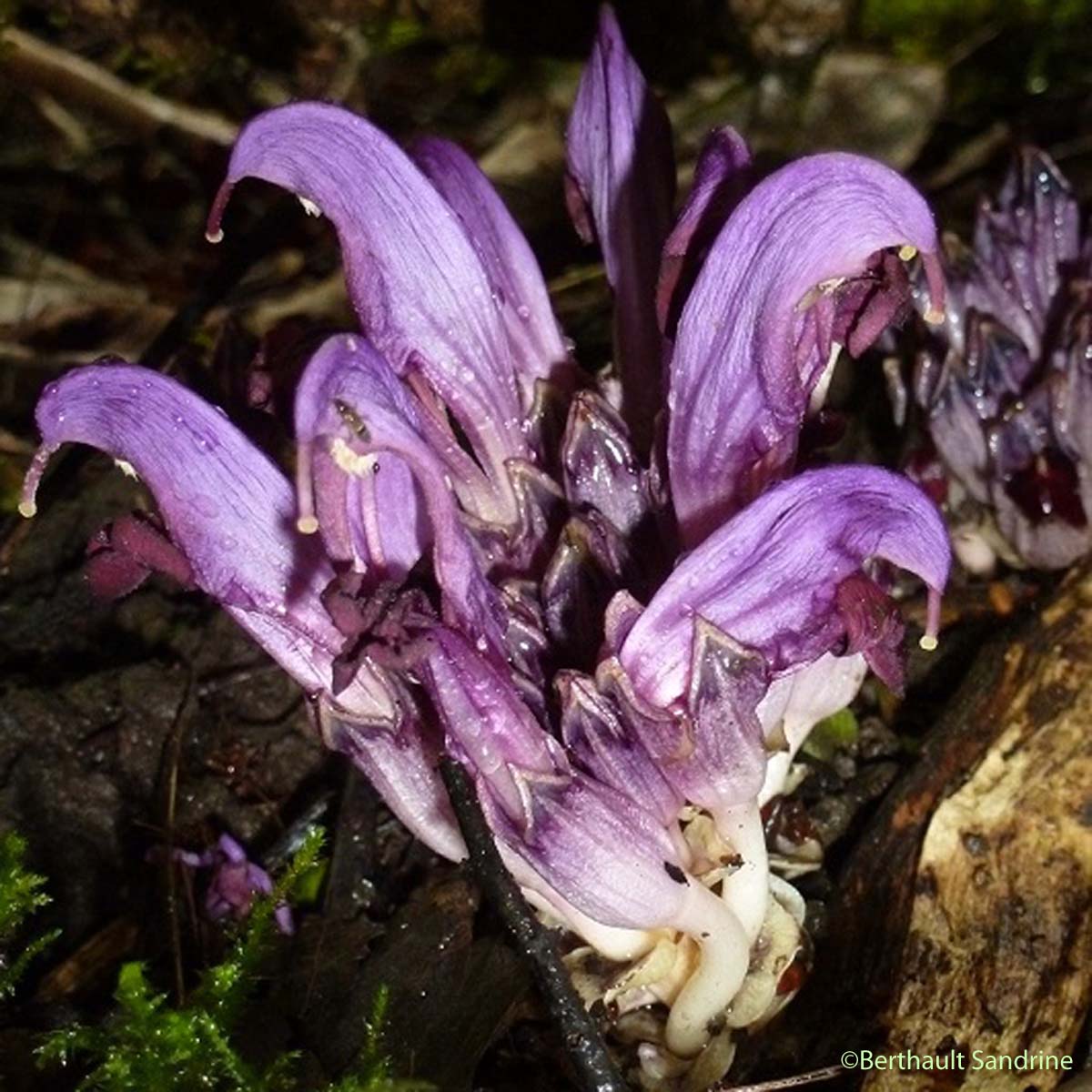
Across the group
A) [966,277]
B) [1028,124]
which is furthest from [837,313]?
[1028,124]

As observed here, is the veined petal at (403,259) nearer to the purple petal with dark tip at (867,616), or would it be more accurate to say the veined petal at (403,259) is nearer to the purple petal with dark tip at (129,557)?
the purple petal with dark tip at (129,557)

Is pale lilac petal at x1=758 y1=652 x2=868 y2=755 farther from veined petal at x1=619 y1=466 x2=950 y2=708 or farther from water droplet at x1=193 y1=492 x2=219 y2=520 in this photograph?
water droplet at x1=193 y1=492 x2=219 y2=520

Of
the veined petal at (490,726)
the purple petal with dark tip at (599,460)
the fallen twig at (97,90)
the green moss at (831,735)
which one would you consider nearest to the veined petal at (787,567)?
the veined petal at (490,726)

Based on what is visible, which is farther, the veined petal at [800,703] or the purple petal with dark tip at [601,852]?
the veined petal at [800,703]

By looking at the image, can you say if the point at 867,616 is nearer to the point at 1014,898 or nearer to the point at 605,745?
the point at 605,745

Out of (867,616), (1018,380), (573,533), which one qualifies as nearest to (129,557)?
(573,533)

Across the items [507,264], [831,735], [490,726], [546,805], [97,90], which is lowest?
[831,735]
